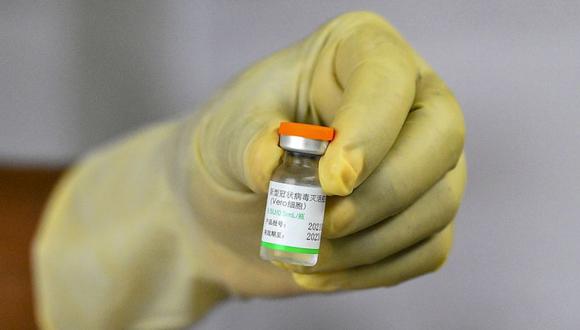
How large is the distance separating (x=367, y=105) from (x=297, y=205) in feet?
0.31

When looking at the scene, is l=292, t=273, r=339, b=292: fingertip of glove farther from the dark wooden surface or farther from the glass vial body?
the dark wooden surface

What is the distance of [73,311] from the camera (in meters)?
0.94

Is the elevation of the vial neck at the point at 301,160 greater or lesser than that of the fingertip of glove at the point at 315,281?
greater

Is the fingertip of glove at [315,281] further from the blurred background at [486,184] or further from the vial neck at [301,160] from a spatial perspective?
the blurred background at [486,184]

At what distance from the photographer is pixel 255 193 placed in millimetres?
601

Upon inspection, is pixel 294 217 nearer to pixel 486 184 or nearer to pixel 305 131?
pixel 305 131

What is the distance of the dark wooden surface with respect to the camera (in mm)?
888

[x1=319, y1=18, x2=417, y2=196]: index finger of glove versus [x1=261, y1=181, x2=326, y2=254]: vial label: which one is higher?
[x1=319, y1=18, x2=417, y2=196]: index finger of glove

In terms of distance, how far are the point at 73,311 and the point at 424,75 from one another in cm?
60

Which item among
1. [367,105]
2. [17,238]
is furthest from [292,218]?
[17,238]

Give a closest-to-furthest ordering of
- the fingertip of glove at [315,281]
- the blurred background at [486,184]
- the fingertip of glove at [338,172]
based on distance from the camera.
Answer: the fingertip of glove at [338,172] < the fingertip of glove at [315,281] < the blurred background at [486,184]

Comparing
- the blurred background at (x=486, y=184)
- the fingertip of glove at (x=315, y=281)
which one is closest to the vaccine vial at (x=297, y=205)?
the fingertip of glove at (x=315, y=281)

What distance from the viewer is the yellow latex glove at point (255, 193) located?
501 mm

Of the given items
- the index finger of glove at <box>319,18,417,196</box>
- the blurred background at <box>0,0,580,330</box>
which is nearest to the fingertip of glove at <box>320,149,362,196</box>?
the index finger of glove at <box>319,18,417,196</box>
